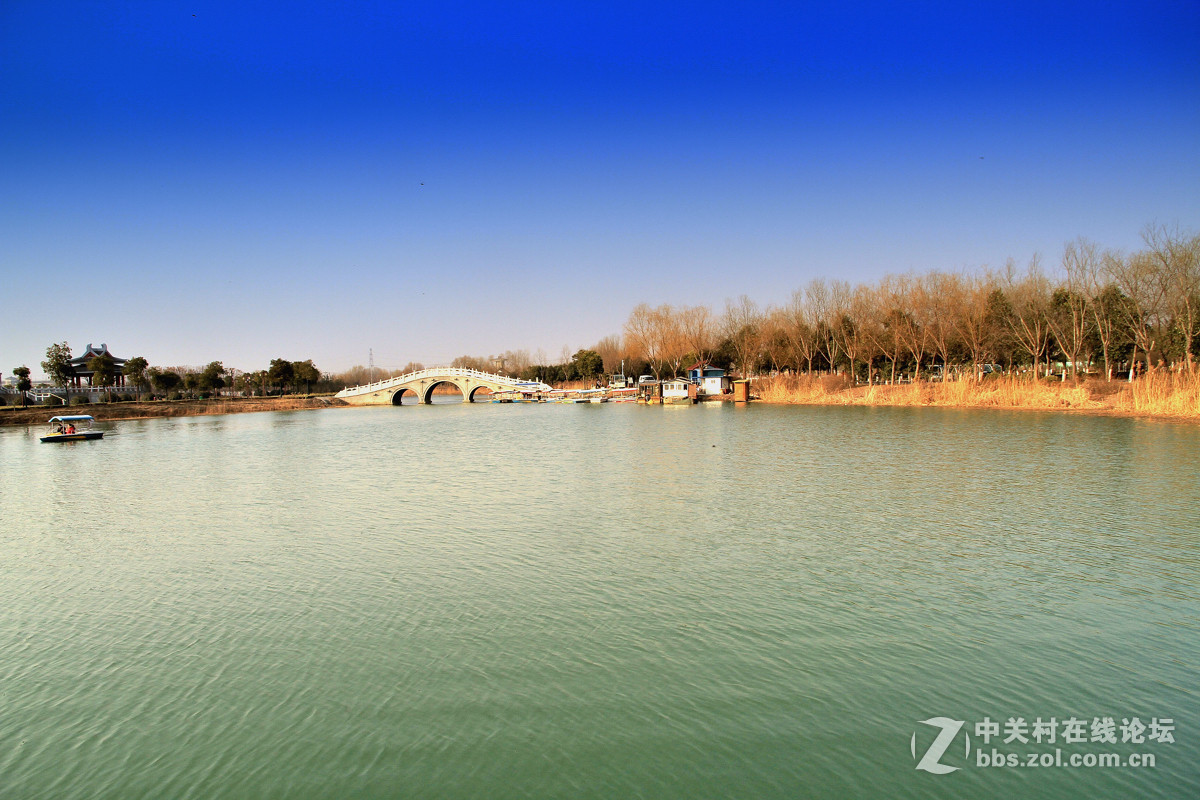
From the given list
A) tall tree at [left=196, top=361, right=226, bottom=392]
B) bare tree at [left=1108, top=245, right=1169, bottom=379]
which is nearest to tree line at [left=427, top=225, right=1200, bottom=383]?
bare tree at [left=1108, top=245, right=1169, bottom=379]

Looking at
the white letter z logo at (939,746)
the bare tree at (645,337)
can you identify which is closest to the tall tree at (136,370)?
the bare tree at (645,337)

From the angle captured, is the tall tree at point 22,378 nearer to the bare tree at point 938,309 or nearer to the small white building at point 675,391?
the small white building at point 675,391

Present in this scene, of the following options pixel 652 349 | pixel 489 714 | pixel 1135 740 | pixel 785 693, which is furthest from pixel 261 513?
pixel 652 349

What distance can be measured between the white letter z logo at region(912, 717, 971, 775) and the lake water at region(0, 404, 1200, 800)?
0.09 feet

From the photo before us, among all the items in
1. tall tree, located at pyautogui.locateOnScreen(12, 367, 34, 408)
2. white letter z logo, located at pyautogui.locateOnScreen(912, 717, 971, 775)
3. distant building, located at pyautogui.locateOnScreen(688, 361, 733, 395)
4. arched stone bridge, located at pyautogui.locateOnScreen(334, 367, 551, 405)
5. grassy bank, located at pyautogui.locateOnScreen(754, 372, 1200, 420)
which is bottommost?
white letter z logo, located at pyautogui.locateOnScreen(912, 717, 971, 775)

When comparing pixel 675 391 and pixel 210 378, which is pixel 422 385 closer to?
pixel 210 378

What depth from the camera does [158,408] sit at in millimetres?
62062

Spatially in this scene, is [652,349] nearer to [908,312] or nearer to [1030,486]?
[908,312]

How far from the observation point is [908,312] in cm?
5547

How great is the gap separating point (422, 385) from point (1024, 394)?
221ft

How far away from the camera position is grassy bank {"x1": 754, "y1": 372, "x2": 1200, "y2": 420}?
29.4 meters

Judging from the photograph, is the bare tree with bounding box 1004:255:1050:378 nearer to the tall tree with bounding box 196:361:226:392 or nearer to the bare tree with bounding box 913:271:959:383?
the bare tree with bounding box 913:271:959:383

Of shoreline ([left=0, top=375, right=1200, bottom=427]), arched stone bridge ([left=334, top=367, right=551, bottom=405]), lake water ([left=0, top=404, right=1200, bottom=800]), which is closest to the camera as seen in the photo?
lake water ([left=0, top=404, right=1200, bottom=800])

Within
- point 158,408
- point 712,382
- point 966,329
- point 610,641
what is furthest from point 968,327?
point 158,408
